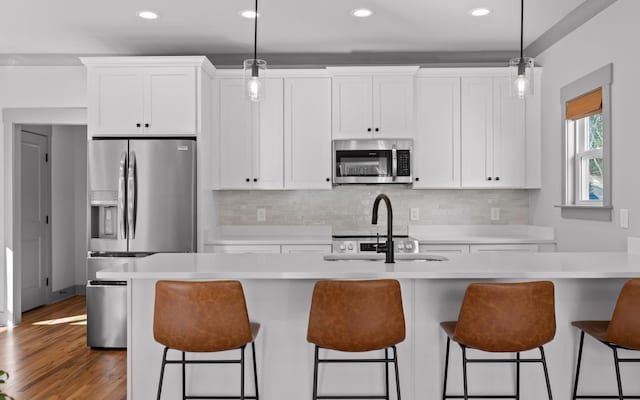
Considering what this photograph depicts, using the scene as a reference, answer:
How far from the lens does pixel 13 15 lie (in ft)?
13.6

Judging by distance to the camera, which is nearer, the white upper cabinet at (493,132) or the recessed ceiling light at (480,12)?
the recessed ceiling light at (480,12)

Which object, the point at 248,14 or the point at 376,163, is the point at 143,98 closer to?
the point at 248,14

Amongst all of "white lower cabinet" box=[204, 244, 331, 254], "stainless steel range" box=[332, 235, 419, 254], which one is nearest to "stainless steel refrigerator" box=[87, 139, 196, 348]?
"white lower cabinet" box=[204, 244, 331, 254]

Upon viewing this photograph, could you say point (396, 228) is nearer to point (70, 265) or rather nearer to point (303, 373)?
point (303, 373)

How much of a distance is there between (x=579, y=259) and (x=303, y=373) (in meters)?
1.64

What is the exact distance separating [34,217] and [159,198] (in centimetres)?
255

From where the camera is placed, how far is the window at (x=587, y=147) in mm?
3760

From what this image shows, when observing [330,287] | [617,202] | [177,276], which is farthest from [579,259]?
[177,276]

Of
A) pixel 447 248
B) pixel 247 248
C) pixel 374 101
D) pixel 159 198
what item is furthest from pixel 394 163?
pixel 159 198

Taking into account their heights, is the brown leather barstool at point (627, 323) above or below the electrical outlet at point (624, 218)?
below

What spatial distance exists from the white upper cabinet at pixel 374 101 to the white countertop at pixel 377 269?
2.19 m

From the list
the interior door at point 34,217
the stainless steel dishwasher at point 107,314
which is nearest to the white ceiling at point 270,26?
the interior door at point 34,217

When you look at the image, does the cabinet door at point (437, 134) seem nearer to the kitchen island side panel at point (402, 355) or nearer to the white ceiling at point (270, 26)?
the white ceiling at point (270, 26)

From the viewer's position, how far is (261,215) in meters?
5.34
